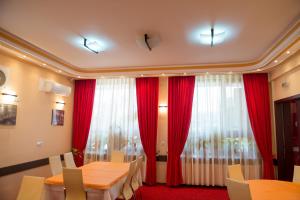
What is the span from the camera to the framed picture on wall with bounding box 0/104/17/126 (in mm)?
3658

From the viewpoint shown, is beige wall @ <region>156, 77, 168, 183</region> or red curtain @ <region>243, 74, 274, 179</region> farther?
beige wall @ <region>156, 77, 168, 183</region>

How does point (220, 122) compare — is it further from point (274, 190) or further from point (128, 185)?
point (128, 185)

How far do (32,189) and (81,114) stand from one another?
3.40m

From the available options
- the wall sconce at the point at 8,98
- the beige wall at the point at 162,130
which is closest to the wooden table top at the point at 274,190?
the beige wall at the point at 162,130

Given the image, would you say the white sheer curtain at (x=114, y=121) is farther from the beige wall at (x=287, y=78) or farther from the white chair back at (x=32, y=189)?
the beige wall at (x=287, y=78)

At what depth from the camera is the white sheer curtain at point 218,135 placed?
16.4 feet

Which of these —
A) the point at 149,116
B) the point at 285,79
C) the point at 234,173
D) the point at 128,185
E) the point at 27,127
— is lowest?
the point at 128,185

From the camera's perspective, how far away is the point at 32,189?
8.37 feet

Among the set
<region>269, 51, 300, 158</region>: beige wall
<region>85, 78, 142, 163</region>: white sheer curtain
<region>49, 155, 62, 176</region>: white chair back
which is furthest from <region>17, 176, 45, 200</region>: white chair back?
<region>269, 51, 300, 158</region>: beige wall

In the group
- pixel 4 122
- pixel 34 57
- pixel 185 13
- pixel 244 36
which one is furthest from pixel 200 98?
pixel 4 122

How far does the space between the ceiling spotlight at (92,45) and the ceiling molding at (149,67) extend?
3.40 feet

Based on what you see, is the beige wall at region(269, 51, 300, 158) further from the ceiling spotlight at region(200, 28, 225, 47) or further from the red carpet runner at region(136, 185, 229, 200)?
the red carpet runner at region(136, 185, 229, 200)

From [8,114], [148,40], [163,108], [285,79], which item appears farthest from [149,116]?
[285,79]

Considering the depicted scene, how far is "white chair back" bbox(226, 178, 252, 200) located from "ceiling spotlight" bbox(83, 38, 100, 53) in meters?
3.06
